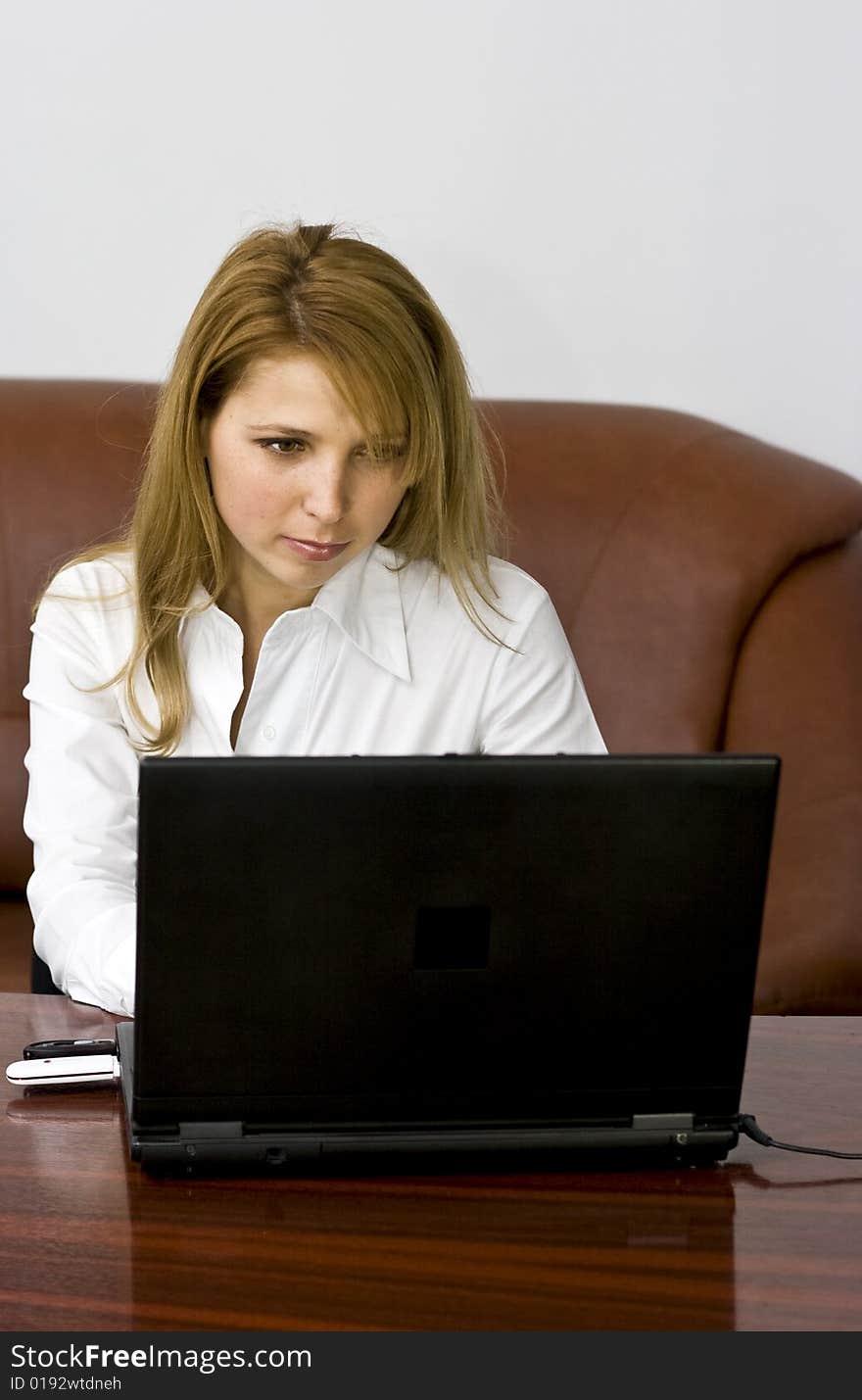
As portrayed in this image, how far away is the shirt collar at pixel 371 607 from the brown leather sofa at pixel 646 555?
1.46 feet

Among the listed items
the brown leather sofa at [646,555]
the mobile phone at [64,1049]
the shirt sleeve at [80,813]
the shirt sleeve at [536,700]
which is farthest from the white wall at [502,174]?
the mobile phone at [64,1049]

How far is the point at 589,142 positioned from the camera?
228 centimetres

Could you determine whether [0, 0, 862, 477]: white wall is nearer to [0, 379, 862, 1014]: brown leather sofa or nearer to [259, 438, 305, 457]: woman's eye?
[0, 379, 862, 1014]: brown leather sofa

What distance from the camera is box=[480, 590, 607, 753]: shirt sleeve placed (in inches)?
64.3

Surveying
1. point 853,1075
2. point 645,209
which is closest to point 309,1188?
point 853,1075

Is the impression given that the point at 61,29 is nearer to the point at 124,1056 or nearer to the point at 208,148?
the point at 208,148

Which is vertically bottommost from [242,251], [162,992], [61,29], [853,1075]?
Result: [853,1075]

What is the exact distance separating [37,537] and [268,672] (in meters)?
0.61

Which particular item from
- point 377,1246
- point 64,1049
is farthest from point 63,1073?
point 377,1246

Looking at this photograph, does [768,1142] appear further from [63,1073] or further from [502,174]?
[502,174]

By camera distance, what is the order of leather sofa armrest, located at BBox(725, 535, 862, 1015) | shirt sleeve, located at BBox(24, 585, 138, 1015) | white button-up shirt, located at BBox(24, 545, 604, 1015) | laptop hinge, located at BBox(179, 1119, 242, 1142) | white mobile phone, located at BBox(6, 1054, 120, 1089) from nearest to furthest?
laptop hinge, located at BBox(179, 1119, 242, 1142) → white mobile phone, located at BBox(6, 1054, 120, 1089) → shirt sleeve, located at BBox(24, 585, 138, 1015) → white button-up shirt, located at BBox(24, 545, 604, 1015) → leather sofa armrest, located at BBox(725, 535, 862, 1015)

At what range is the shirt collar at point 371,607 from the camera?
1.64 metres

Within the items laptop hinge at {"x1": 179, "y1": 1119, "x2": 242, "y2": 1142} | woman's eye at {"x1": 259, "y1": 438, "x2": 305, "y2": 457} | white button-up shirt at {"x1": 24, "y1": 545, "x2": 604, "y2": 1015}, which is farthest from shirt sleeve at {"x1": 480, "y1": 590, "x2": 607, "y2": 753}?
laptop hinge at {"x1": 179, "y1": 1119, "x2": 242, "y2": 1142}

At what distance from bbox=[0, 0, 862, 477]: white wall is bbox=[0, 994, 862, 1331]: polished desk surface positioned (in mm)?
1529
